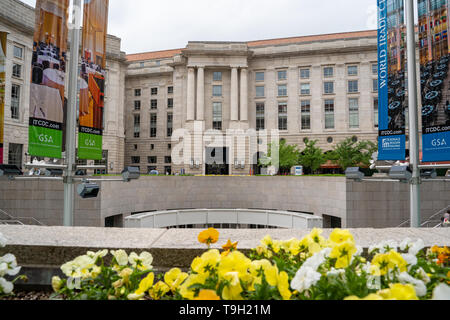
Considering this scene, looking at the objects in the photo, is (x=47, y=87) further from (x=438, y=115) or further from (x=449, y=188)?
(x=449, y=188)

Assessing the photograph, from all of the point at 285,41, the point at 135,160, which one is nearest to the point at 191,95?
the point at 135,160

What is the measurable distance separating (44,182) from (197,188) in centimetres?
1210

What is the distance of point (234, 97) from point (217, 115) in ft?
14.9

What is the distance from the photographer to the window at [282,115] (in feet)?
178

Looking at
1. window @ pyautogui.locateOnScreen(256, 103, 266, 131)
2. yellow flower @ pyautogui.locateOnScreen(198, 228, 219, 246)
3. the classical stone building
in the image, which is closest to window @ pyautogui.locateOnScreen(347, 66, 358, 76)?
the classical stone building

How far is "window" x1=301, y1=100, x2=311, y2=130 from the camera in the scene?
53.4 m

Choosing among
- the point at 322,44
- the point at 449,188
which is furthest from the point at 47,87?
the point at 322,44

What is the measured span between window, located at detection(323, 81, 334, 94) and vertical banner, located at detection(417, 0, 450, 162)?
152 ft

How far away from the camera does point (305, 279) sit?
1303 mm

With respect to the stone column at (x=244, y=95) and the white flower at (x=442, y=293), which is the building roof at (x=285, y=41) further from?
the white flower at (x=442, y=293)

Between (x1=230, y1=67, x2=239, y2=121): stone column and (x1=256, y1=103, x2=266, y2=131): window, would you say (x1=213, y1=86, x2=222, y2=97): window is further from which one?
(x1=256, y1=103, x2=266, y2=131): window

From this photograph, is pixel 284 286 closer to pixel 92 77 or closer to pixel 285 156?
pixel 92 77

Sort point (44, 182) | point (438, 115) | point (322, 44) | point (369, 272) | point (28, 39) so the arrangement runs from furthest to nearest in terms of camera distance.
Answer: point (322, 44)
point (28, 39)
point (44, 182)
point (438, 115)
point (369, 272)
